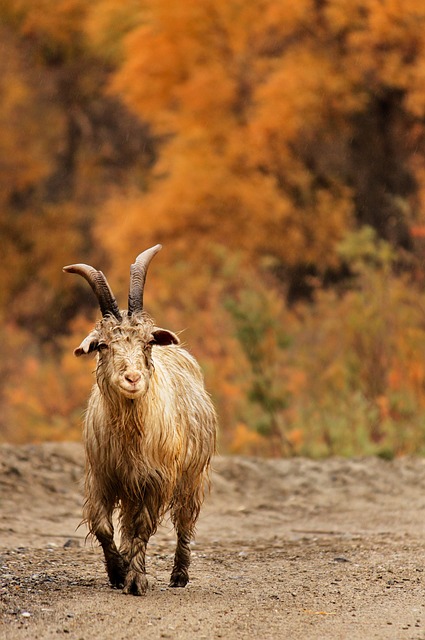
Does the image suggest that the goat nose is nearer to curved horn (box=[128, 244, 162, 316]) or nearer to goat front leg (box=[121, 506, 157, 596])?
curved horn (box=[128, 244, 162, 316])

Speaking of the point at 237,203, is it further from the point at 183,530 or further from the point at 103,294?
the point at 103,294

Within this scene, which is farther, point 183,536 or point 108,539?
point 183,536

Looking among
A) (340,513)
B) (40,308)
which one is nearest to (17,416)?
(340,513)

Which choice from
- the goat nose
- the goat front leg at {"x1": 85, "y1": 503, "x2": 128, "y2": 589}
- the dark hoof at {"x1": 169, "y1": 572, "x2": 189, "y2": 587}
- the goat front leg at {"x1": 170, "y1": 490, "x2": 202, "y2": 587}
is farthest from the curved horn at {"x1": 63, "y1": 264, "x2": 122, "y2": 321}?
the dark hoof at {"x1": 169, "y1": 572, "x2": 189, "y2": 587}

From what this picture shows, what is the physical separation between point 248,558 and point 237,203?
691 inches

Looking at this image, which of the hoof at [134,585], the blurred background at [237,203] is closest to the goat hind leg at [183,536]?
the hoof at [134,585]

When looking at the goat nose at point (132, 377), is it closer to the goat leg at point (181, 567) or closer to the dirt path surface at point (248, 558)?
the dirt path surface at point (248, 558)

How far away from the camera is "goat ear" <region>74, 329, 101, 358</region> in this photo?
7.48 meters

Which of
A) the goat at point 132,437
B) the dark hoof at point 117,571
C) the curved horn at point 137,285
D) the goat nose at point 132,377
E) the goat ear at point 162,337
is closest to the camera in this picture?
the goat nose at point 132,377

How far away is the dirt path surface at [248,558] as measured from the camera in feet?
22.7

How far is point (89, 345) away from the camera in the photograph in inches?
297

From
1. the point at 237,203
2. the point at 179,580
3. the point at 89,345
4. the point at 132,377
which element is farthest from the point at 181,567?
the point at 237,203

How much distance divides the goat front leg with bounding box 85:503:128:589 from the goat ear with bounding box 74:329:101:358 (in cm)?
107

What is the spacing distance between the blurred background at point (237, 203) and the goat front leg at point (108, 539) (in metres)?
7.31
